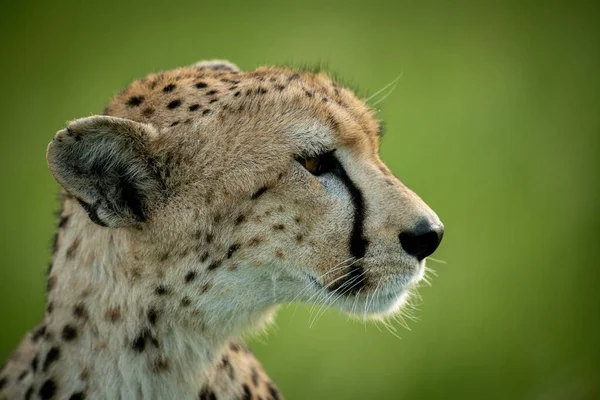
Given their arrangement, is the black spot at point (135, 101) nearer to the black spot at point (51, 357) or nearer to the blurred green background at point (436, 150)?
the black spot at point (51, 357)

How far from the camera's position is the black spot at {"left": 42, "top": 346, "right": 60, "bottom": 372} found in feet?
7.25

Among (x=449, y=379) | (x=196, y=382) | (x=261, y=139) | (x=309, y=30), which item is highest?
(x=309, y=30)

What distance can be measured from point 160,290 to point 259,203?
1.06 ft

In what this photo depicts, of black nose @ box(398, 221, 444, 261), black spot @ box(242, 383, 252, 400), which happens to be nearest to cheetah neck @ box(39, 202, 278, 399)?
black spot @ box(242, 383, 252, 400)

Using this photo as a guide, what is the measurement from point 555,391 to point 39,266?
9.57ft

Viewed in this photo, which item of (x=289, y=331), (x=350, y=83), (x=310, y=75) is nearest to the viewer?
(x=310, y=75)

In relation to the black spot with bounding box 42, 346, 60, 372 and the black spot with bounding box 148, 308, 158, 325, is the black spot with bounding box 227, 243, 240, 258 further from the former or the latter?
the black spot with bounding box 42, 346, 60, 372

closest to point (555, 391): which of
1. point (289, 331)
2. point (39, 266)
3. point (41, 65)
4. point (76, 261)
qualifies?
point (289, 331)

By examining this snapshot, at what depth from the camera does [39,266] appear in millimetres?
5043

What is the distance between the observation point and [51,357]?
222 cm

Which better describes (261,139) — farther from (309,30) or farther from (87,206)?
(309,30)

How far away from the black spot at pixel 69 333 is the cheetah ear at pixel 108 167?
30 cm

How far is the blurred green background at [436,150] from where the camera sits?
169 inches

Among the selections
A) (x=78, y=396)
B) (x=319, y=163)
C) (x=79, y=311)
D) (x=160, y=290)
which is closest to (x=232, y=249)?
(x=160, y=290)
